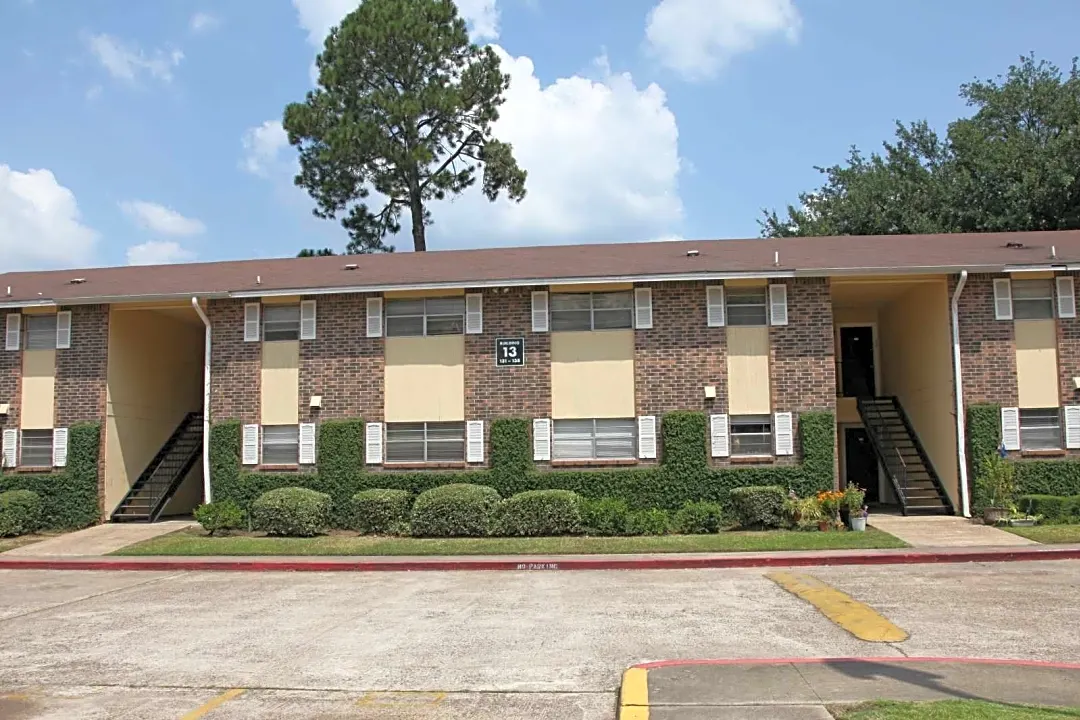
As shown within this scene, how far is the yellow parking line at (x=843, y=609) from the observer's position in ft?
30.2

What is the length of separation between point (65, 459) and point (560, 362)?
37.0ft

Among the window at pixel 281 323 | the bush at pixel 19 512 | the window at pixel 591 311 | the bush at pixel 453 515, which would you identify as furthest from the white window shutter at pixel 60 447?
the window at pixel 591 311

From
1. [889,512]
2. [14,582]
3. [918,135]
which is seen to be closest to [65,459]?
[14,582]

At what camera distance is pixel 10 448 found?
71.5ft

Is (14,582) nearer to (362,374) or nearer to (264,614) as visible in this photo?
(264,614)

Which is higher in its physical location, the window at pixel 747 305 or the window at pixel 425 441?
the window at pixel 747 305

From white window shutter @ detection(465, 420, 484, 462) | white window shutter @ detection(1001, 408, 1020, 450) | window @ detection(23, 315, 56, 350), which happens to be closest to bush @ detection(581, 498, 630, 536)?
white window shutter @ detection(465, 420, 484, 462)

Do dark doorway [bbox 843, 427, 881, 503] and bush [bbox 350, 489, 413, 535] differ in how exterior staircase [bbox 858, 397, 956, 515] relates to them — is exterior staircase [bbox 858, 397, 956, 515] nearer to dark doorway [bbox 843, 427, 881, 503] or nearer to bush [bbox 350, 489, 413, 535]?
dark doorway [bbox 843, 427, 881, 503]

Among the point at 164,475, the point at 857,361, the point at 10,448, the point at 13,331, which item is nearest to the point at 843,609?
the point at 857,361

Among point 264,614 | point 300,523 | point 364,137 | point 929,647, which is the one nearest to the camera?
point 929,647

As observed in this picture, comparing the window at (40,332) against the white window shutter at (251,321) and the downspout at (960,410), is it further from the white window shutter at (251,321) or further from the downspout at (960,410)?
the downspout at (960,410)

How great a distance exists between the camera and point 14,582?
50.0ft

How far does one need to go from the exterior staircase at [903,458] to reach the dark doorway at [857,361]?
2.66ft

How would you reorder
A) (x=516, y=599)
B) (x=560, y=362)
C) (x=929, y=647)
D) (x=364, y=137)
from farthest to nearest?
(x=364, y=137) < (x=560, y=362) < (x=516, y=599) < (x=929, y=647)
